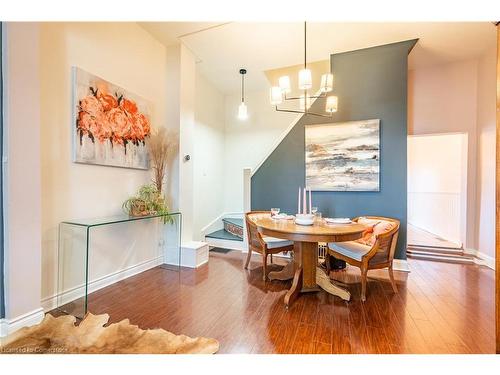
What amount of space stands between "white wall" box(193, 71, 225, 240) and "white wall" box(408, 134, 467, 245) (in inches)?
159

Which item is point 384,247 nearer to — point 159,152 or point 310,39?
point 310,39

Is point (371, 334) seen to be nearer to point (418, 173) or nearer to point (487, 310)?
point (487, 310)

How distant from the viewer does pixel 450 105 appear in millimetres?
4020

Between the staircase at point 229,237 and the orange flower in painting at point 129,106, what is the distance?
2.62m

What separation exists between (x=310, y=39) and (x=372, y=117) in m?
1.43

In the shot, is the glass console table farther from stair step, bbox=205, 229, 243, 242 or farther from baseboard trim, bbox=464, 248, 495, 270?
baseboard trim, bbox=464, 248, 495, 270

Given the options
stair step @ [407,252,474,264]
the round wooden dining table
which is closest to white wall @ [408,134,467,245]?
stair step @ [407,252,474,264]

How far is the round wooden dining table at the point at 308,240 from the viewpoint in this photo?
7.30ft

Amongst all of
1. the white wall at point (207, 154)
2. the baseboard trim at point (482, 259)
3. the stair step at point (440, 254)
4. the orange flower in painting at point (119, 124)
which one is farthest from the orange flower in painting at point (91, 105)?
the baseboard trim at point (482, 259)

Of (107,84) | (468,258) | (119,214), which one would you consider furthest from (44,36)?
(468,258)

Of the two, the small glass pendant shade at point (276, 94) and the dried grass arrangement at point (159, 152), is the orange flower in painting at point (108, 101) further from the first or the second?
the small glass pendant shade at point (276, 94)

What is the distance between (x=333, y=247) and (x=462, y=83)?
11.9 feet

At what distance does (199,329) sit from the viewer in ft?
6.34

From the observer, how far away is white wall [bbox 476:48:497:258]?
353 centimetres
